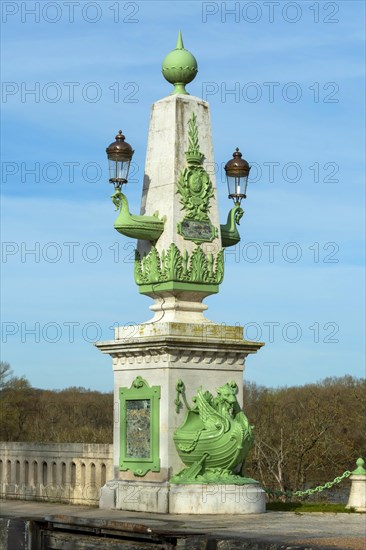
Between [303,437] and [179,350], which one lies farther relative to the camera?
[303,437]

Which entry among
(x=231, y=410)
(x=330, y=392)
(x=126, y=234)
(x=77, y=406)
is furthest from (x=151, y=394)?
(x=77, y=406)

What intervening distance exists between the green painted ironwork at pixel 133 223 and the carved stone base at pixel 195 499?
377 centimetres

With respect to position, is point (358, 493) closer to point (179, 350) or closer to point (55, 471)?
point (179, 350)

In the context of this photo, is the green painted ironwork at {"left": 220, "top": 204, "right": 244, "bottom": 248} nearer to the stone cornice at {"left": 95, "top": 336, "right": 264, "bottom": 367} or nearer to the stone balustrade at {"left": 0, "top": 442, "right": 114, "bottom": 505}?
the stone cornice at {"left": 95, "top": 336, "right": 264, "bottom": 367}

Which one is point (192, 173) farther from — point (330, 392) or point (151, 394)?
point (330, 392)

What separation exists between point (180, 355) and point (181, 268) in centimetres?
135

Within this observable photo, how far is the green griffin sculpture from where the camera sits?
19.6 meters

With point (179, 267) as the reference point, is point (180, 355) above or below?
below

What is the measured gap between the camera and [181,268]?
2030cm

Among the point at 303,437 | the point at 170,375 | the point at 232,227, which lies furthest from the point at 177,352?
the point at 303,437

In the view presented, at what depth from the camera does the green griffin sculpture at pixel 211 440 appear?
1964 cm

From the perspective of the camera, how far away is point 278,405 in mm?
54156

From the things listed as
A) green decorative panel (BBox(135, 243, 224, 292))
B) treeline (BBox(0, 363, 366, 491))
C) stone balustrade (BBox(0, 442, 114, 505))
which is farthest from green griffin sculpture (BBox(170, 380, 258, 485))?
treeline (BBox(0, 363, 366, 491))

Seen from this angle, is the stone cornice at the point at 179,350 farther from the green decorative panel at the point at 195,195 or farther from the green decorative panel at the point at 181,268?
the green decorative panel at the point at 195,195
